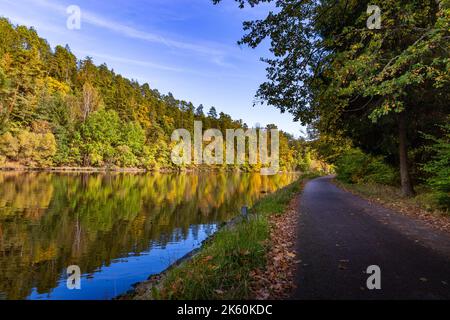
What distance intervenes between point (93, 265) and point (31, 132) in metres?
50.4

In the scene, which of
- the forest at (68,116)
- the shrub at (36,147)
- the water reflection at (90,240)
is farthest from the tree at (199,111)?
the water reflection at (90,240)

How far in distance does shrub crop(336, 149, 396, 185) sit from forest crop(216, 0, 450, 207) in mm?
4895

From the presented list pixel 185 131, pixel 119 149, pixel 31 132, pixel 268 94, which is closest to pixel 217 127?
pixel 185 131

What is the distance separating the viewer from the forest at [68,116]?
48406mm

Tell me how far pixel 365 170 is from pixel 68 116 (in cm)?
5276

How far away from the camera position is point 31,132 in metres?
50.6

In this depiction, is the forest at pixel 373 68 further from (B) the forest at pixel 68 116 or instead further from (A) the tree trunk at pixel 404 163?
(B) the forest at pixel 68 116

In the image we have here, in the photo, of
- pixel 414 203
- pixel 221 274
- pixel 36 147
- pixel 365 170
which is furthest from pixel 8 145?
pixel 221 274

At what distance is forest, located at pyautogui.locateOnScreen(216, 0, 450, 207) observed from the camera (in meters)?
8.35

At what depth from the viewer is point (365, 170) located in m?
28.3

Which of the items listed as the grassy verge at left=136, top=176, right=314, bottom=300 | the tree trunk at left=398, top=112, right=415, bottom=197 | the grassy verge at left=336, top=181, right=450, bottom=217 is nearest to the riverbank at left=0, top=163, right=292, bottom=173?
the grassy verge at left=336, top=181, right=450, bottom=217

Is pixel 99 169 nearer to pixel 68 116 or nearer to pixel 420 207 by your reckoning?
pixel 68 116
